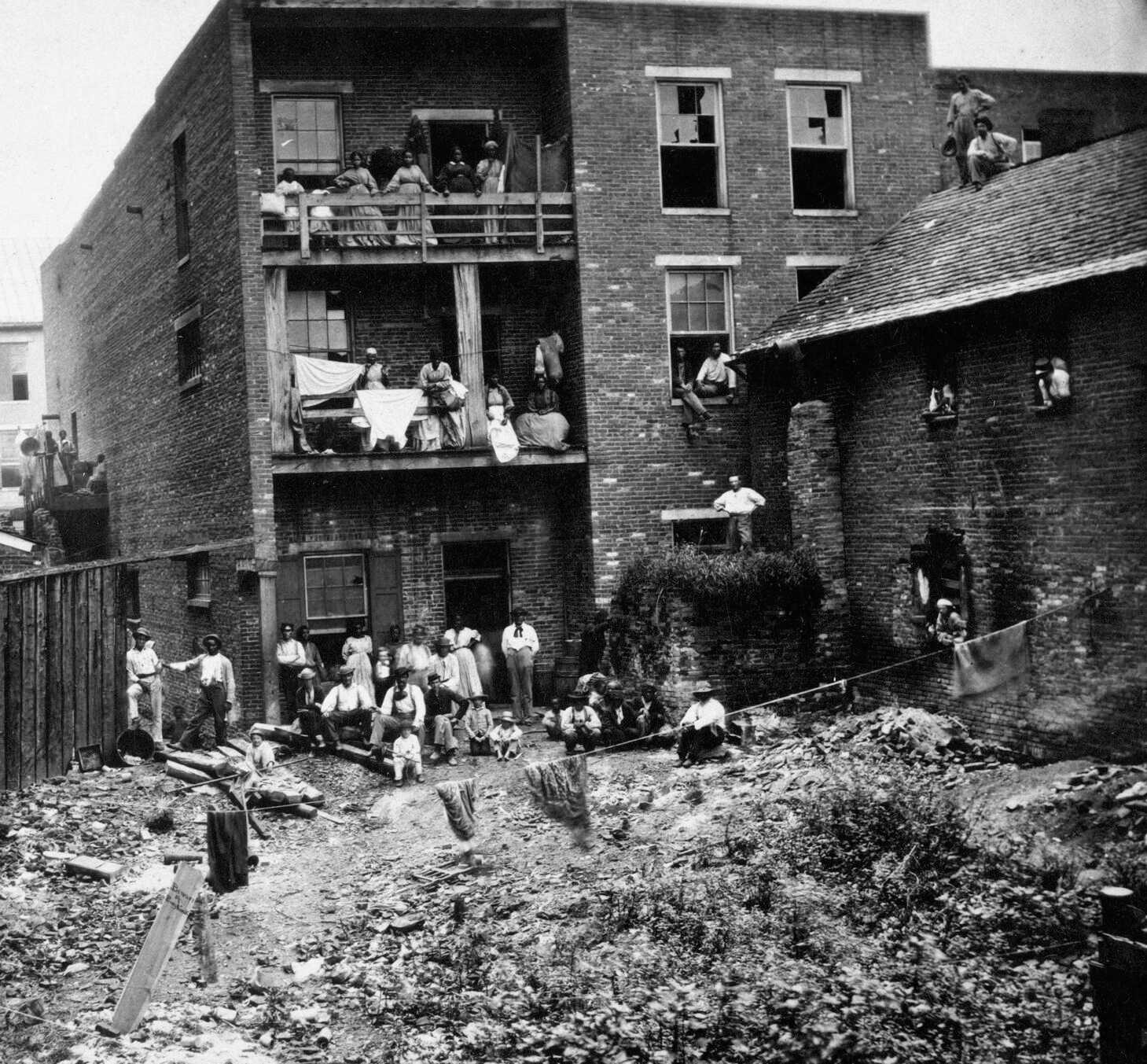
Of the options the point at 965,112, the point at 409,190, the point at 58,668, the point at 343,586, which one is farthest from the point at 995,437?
the point at 58,668

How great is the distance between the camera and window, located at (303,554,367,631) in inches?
721

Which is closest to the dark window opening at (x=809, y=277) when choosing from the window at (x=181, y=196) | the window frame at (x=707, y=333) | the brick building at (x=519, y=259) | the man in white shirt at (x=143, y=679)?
the brick building at (x=519, y=259)

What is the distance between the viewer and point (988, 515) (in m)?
14.2

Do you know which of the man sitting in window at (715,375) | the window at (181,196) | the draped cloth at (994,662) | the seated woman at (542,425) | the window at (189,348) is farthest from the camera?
the window at (181,196)

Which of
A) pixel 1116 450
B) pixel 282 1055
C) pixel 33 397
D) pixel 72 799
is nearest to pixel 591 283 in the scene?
pixel 1116 450

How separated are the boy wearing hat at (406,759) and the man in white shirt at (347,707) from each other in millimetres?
1234

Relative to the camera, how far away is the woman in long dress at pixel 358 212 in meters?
17.5

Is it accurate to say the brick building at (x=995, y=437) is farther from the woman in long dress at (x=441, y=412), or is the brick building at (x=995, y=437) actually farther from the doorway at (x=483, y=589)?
the woman in long dress at (x=441, y=412)

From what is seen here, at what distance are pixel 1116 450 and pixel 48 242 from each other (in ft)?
91.4

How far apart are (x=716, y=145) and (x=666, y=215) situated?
144cm

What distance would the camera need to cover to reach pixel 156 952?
29.7 feet

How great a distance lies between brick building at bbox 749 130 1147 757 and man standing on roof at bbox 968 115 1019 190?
0.39m

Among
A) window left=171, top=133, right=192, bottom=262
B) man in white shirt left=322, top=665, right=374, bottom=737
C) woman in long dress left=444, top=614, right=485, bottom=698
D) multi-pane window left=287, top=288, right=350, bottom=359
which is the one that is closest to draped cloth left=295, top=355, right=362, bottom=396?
multi-pane window left=287, top=288, right=350, bottom=359

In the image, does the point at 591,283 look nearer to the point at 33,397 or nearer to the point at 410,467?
the point at 410,467
